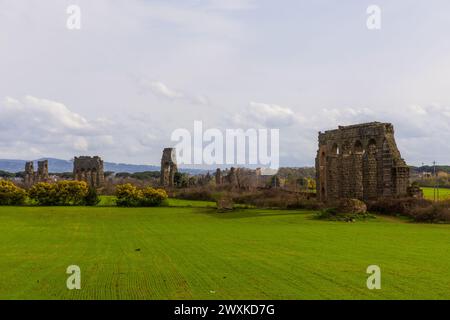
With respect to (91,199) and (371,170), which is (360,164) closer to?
(371,170)

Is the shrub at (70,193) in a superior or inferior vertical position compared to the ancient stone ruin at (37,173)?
inferior

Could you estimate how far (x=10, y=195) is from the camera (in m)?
48.4

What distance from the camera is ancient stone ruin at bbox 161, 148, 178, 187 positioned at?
70.0 metres

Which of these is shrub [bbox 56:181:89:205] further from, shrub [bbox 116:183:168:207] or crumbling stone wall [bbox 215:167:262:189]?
crumbling stone wall [bbox 215:167:262:189]

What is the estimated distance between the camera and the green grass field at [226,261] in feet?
36.2

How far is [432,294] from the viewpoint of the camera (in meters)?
10.7

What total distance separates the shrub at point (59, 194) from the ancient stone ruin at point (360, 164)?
20.7 metres

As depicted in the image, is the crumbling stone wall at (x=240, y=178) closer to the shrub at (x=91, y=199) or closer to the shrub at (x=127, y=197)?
the shrub at (x=127, y=197)

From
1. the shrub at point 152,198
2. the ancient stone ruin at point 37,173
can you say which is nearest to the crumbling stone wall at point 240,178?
the shrub at point 152,198

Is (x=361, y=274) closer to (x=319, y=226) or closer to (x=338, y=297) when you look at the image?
(x=338, y=297)

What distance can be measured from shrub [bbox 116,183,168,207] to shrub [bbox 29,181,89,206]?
3.44m

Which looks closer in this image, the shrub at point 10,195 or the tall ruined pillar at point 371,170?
the tall ruined pillar at point 371,170

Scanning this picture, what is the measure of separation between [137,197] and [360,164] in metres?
18.8

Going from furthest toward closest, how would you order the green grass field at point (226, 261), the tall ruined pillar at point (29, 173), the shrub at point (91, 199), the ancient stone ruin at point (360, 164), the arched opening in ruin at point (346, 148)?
the tall ruined pillar at point (29, 173)
the shrub at point (91, 199)
the arched opening in ruin at point (346, 148)
the ancient stone ruin at point (360, 164)
the green grass field at point (226, 261)
